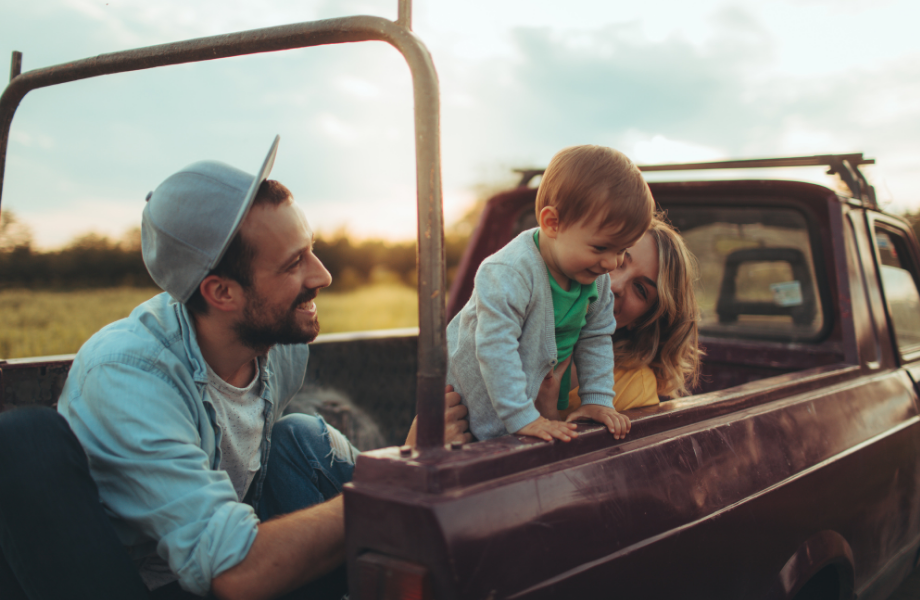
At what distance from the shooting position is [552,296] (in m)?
1.69

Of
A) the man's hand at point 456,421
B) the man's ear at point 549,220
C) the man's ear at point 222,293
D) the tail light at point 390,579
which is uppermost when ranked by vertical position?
the man's ear at point 549,220

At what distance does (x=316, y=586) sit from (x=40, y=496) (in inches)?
23.3

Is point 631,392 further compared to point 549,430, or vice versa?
point 631,392

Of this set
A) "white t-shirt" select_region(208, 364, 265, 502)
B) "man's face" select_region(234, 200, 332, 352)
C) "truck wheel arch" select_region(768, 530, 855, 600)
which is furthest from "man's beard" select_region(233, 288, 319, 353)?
"truck wheel arch" select_region(768, 530, 855, 600)

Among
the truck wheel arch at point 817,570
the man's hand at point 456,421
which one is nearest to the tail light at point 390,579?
the man's hand at point 456,421

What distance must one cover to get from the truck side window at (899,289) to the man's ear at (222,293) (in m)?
2.75

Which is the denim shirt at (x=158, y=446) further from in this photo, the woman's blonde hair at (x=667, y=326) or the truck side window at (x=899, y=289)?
the truck side window at (x=899, y=289)

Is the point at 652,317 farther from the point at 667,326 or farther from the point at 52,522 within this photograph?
the point at 52,522

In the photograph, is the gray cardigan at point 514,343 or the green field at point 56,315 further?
the green field at point 56,315

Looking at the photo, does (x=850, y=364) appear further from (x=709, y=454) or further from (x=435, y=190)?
(x=435, y=190)

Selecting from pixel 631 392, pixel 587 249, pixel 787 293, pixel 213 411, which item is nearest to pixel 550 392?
pixel 631 392

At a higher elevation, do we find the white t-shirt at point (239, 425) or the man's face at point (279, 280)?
the man's face at point (279, 280)

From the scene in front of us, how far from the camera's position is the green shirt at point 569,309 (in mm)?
1699

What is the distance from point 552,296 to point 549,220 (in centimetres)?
20
